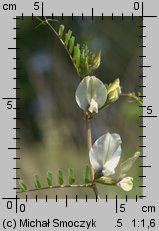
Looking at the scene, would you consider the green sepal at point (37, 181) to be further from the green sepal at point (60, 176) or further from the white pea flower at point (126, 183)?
the white pea flower at point (126, 183)

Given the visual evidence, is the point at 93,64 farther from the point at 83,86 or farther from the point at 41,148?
the point at 41,148

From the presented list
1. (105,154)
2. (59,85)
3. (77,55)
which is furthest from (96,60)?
(59,85)

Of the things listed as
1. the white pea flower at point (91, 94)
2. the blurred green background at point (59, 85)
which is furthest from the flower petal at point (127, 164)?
the blurred green background at point (59, 85)

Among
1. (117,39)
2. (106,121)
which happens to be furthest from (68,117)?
(106,121)

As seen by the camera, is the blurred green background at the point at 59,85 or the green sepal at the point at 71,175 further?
the blurred green background at the point at 59,85

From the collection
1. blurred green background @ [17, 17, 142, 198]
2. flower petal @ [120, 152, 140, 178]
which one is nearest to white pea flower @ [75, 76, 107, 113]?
flower petal @ [120, 152, 140, 178]

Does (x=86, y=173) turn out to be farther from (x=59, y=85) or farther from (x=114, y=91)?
(x=59, y=85)

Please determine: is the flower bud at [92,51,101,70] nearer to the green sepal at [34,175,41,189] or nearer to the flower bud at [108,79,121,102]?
the flower bud at [108,79,121,102]
